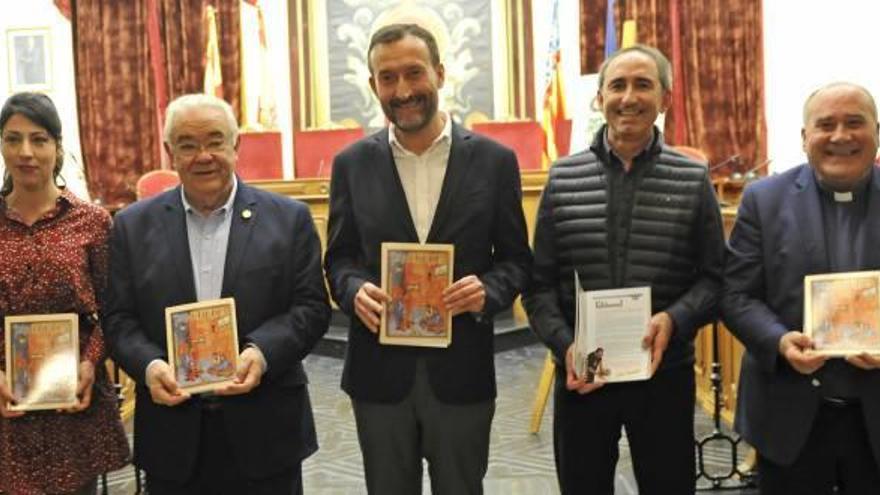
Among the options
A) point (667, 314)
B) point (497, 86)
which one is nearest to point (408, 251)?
point (667, 314)

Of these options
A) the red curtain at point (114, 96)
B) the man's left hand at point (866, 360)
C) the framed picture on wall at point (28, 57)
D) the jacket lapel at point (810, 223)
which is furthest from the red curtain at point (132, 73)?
the man's left hand at point (866, 360)

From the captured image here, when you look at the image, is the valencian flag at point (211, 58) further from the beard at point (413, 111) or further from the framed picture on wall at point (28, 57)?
the beard at point (413, 111)

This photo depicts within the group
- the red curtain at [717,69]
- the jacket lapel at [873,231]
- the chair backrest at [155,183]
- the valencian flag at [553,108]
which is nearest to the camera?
the jacket lapel at [873,231]

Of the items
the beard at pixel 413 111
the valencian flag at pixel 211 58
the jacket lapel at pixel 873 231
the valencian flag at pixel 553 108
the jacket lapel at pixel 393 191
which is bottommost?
the jacket lapel at pixel 873 231

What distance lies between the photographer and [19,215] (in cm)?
238

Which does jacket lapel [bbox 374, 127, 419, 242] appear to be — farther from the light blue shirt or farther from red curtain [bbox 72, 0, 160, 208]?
red curtain [bbox 72, 0, 160, 208]

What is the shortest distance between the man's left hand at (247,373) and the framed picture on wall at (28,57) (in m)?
8.69

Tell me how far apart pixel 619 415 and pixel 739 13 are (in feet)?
24.0

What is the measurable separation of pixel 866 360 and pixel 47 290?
6.83 ft

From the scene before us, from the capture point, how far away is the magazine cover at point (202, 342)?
2.22 m

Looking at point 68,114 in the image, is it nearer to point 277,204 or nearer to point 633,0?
point 633,0

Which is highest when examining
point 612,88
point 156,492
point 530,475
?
point 612,88

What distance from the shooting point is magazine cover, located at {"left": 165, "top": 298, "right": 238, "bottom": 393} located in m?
2.22

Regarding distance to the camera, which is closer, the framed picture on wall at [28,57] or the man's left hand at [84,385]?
the man's left hand at [84,385]
